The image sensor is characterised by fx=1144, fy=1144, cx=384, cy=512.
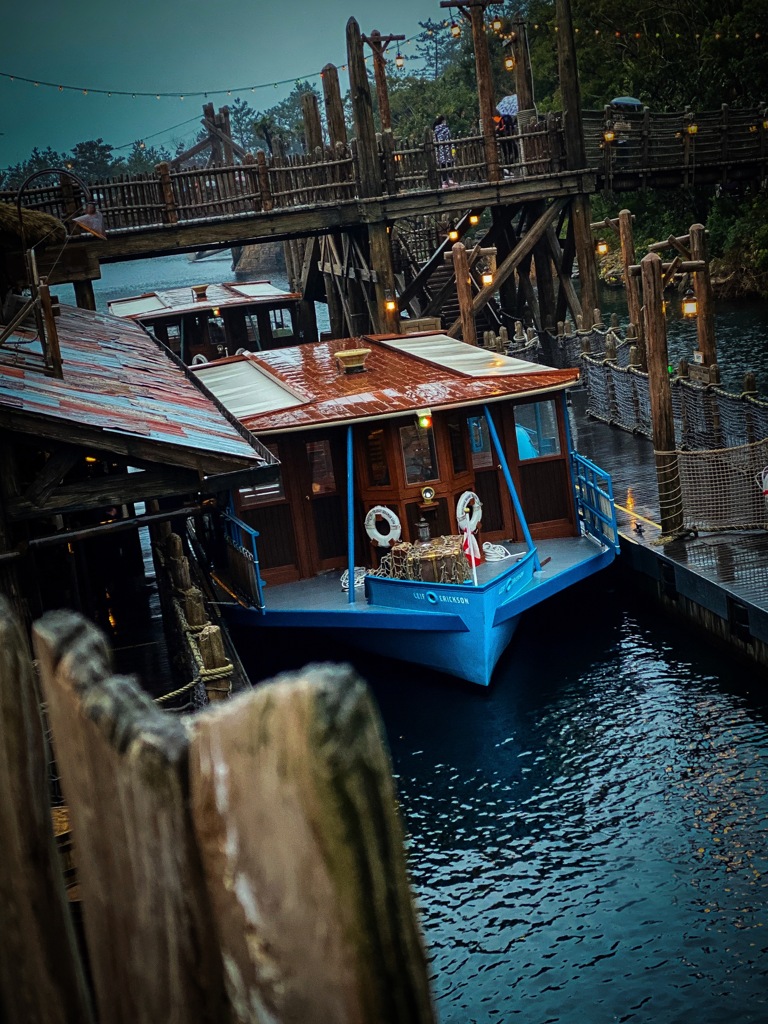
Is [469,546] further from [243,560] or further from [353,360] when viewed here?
[353,360]

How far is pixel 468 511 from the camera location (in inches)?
727

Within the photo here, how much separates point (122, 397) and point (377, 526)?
6.79 m

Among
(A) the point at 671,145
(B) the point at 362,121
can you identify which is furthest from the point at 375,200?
(A) the point at 671,145

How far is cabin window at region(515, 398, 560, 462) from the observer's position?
19.4 metres

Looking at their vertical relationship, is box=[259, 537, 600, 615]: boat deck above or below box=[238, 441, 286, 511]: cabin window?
below

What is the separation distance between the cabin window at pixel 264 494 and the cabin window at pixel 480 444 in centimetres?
326

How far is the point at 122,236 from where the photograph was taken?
87.1 ft

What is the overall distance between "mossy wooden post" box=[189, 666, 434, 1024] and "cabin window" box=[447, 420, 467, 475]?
56.7ft

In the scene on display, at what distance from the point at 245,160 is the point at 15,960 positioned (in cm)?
2904

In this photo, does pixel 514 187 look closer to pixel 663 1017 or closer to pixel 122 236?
pixel 122 236

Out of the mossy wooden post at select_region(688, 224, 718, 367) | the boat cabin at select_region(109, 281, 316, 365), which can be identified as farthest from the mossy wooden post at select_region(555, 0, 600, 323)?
the boat cabin at select_region(109, 281, 316, 365)

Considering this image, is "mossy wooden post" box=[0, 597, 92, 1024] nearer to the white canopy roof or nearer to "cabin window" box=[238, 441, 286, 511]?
"cabin window" box=[238, 441, 286, 511]

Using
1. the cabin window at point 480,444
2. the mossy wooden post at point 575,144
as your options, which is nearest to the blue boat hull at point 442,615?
the cabin window at point 480,444

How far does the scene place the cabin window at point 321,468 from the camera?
62.2 ft
